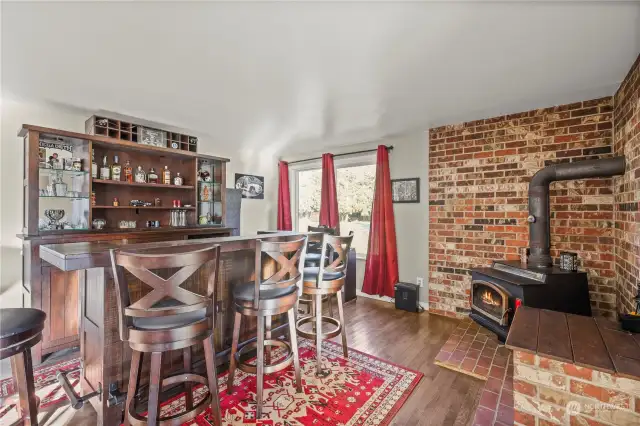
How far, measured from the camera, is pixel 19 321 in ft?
4.50

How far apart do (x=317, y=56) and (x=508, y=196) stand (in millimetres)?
2491

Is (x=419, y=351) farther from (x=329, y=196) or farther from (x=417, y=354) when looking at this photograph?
(x=329, y=196)

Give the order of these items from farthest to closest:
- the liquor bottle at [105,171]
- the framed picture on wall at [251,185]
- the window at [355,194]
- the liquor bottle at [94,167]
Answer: the framed picture on wall at [251,185] < the window at [355,194] < the liquor bottle at [105,171] < the liquor bottle at [94,167]

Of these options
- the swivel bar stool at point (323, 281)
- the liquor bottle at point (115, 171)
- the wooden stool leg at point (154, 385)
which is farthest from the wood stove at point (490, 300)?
the liquor bottle at point (115, 171)

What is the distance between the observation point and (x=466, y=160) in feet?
11.0

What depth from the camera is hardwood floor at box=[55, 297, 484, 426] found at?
178cm

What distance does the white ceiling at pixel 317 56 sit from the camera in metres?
1.56

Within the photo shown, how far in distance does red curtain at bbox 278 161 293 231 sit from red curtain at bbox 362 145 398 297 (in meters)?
1.72

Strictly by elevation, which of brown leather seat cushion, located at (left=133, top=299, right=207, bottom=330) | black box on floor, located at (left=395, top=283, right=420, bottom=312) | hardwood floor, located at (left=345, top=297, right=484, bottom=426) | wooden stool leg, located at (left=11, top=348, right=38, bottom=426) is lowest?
hardwood floor, located at (left=345, top=297, right=484, bottom=426)

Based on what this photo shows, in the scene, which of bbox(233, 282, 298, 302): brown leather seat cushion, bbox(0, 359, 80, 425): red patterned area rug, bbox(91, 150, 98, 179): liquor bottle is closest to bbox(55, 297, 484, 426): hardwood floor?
bbox(0, 359, 80, 425): red patterned area rug

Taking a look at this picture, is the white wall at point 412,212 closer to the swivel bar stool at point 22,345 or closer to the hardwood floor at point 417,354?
the hardwood floor at point 417,354

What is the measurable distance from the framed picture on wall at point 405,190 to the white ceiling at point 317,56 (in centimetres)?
101

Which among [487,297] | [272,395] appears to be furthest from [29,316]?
[487,297]

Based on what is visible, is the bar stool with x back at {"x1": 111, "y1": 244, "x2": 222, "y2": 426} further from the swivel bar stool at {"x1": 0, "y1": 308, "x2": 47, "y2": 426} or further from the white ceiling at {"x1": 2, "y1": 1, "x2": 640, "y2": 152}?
the white ceiling at {"x1": 2, "y1": 1, "x2": 640, "y2": 152}
